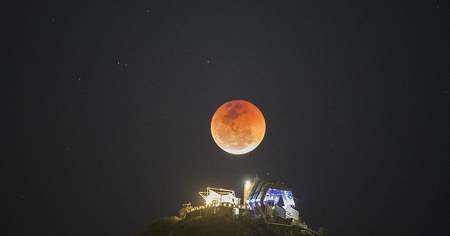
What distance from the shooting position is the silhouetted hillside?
60594mm

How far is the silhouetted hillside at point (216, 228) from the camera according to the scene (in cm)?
6059

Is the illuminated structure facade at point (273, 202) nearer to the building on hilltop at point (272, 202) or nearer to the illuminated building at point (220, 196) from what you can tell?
the building on hilltop at point (272, 202)

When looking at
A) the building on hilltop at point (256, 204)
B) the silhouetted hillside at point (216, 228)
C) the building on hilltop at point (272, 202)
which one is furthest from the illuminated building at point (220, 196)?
the silhouetted hillside at point (216, 228)

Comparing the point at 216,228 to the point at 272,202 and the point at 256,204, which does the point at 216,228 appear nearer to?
the point at 256,204

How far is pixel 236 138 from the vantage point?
72688 mm

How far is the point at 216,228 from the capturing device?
61156 mm

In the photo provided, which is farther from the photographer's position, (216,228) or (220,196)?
(220,196)

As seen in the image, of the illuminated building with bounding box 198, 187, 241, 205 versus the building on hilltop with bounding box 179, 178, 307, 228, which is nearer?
the building on hilltop with bounding box 179, 178, 307, 228

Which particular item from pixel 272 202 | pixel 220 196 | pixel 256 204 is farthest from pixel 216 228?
pixel 272 202

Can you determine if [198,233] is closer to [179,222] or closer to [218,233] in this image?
[218,233]

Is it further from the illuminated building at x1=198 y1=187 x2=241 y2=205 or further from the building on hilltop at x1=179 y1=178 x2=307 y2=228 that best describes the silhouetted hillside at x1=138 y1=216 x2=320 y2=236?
the illuminated building at x1=198 y1=187 x2=241 y2=205

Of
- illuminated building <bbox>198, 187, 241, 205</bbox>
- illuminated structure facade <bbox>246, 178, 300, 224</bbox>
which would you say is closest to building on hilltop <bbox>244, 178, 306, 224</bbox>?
illuminated structure facade <bbox>246, 178, 300, 224</bbox>

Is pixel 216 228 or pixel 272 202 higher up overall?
pixel 272 202

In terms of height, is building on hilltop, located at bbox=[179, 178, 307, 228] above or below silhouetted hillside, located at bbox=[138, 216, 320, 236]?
above
